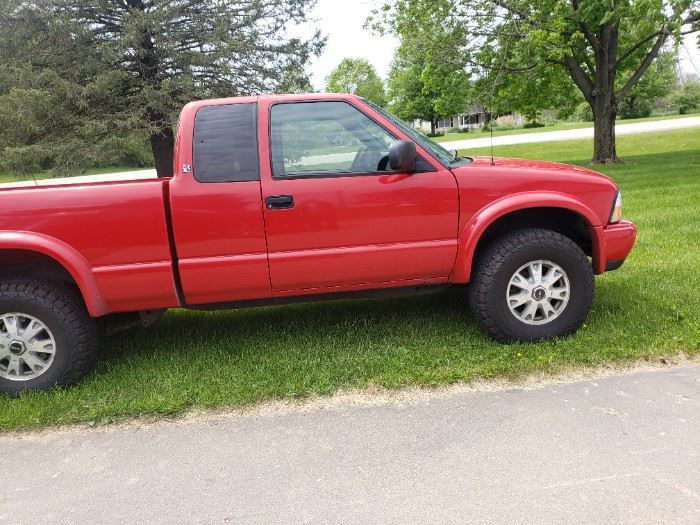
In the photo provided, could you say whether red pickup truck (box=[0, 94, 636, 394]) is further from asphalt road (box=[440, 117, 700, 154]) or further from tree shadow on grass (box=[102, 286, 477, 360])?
asphalt road (box=[440, 117, 700, 154])

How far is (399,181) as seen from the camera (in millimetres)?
3781

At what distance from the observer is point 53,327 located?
144 inches

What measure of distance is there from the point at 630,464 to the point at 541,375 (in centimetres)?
98

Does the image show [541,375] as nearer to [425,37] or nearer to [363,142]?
[363,142]

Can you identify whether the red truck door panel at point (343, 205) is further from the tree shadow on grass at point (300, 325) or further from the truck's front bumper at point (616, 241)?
the truck's front bumper at point (616, 241)

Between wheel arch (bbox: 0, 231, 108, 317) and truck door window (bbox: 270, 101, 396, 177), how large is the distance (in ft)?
4.66

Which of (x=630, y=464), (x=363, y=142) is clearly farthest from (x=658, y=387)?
(x=363, y=142)

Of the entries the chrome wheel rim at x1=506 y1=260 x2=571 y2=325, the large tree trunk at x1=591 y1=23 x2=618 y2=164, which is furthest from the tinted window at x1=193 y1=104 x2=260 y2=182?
the large tree trunk at x1=591 y1=23 x2=618 y2=164

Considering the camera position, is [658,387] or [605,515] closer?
[605,515]

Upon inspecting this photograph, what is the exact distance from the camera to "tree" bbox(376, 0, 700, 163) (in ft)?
45.8

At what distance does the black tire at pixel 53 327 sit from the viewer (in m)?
3.62

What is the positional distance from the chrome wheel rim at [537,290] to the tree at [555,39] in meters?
10.0

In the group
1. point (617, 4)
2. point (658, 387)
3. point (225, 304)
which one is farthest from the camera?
point (617, 4)

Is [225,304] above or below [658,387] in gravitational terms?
above
